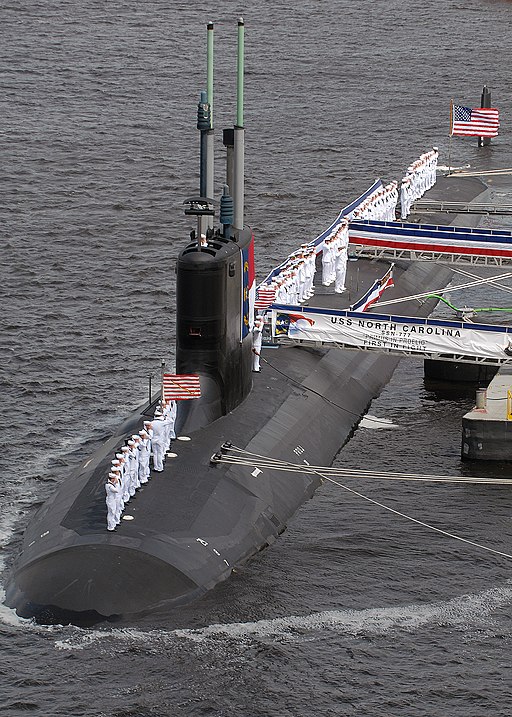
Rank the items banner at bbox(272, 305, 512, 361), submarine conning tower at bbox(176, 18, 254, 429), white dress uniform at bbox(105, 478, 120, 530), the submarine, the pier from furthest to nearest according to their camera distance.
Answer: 1. the pier
2. banner at bbox(272, 305, 512, 361)
3. submarine conning tower at bbox(176, 18, 254, 429)
4. white dress uniform at bbox(105, 478, 120, 530)
5. the submarine

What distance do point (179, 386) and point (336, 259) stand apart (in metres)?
13.7

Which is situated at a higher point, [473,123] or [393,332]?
[473,123]

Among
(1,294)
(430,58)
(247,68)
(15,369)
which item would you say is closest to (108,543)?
(15,369)

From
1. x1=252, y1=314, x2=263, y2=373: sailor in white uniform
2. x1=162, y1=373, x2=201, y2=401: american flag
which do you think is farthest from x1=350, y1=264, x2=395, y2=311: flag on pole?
x1=162, y1=373, x2=201, y2=401: american flag

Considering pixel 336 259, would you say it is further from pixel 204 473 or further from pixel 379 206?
pixel 204 473

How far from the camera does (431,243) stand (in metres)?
47.7

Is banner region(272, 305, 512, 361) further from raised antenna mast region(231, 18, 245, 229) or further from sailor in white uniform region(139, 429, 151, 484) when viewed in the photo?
sailor in white uniform region(139, 429, 151, 484)

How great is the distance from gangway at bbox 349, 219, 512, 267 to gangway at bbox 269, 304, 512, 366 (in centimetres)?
500

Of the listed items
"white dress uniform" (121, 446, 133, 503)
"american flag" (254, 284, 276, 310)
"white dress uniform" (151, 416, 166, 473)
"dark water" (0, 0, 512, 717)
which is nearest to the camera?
"dark water" (0, 0, 512, 717)

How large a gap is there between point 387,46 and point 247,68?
1191 cm

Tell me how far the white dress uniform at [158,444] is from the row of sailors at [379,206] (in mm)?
18456

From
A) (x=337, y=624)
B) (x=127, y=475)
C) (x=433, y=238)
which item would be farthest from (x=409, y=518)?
(x=433, y=238)

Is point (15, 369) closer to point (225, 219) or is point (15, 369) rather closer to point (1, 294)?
point (1, 294)

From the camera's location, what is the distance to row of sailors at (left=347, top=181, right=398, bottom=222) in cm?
5309
